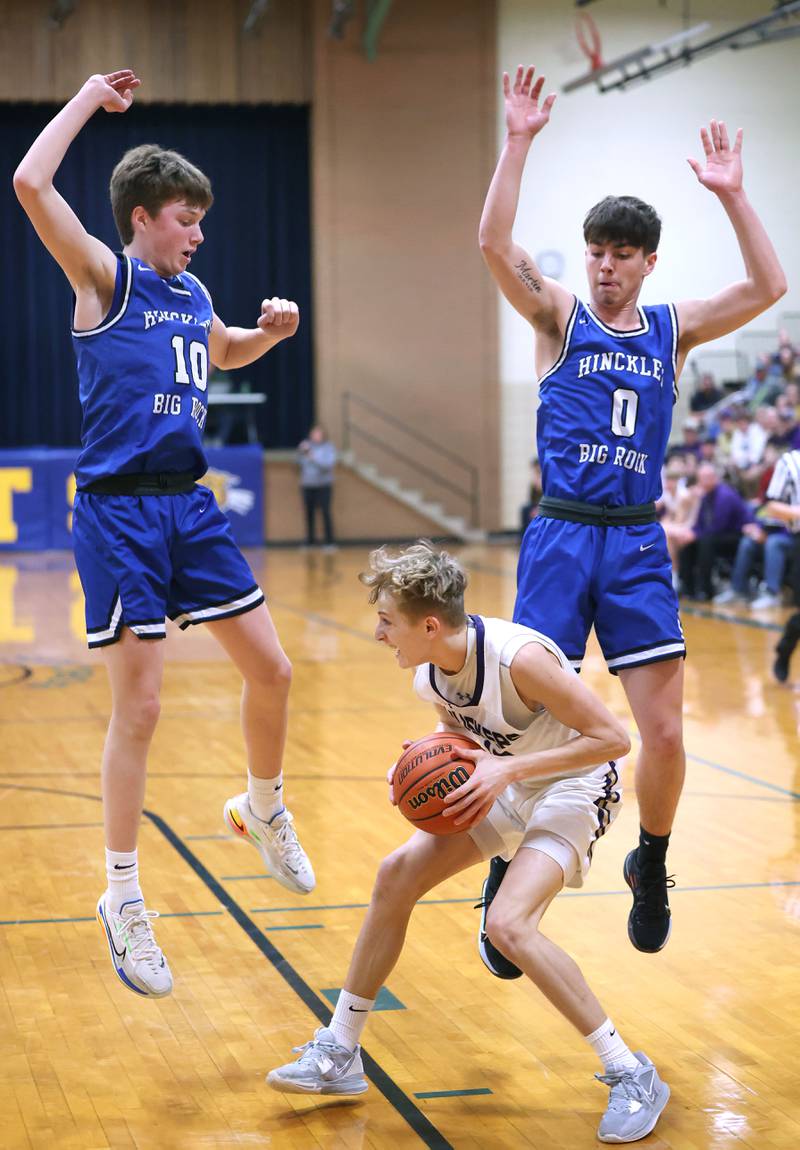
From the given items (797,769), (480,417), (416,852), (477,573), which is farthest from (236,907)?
(480,417)

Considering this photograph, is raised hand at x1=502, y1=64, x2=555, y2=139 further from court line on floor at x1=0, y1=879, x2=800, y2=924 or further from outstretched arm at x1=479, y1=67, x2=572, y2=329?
court line on floor at x1=0, y1=879, x2=800, y2=924

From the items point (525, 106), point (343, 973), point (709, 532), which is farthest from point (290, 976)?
point (709, 532)

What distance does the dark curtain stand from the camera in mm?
20859

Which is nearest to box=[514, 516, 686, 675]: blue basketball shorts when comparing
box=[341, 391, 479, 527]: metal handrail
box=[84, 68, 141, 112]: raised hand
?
box=[84, 68, 141, 112]: raised hand

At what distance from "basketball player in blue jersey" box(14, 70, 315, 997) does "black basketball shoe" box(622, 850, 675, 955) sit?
121cm

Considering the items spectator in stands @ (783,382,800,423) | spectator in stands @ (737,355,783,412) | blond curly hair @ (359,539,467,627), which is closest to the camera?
blond curly hair @ (359,539,467,627)

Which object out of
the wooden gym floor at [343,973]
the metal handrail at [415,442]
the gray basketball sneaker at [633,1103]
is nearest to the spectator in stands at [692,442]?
the metal handrail at [415,442]

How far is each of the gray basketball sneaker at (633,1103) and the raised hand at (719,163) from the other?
224 cm

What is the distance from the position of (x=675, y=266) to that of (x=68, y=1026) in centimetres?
1861

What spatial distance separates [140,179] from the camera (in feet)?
12.1

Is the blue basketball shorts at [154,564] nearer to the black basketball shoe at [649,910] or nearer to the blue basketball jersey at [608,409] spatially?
the blue basketball jersey at [608,409]

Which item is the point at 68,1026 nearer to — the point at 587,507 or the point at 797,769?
the point at 587,507

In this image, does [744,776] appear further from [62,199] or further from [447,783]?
[62,199]

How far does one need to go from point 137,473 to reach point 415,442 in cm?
1762
